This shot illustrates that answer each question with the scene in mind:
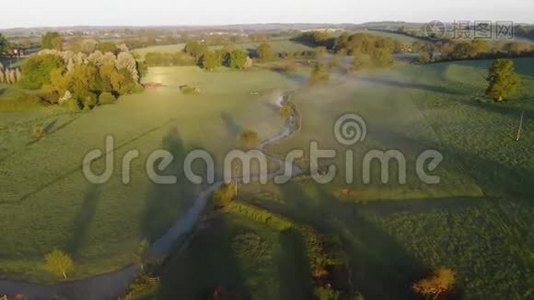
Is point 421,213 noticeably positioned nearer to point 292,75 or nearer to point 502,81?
point 502,81

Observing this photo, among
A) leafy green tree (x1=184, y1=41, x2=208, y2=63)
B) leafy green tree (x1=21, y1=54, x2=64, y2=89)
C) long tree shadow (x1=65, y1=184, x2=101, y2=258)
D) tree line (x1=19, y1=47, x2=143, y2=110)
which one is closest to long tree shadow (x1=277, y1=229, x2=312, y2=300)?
long tree shadow (x1=65, y1=184, x2=101, y2=258)

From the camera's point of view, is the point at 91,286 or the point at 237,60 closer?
the point at 91,286

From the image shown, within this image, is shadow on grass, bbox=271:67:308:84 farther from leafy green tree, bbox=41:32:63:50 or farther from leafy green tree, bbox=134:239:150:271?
leafy green tree, bbox=134:239:150:271

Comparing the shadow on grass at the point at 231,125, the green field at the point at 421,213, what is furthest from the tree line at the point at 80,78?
the green field at the point at 421,213

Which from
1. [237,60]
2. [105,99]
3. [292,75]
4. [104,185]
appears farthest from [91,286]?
[237,60]

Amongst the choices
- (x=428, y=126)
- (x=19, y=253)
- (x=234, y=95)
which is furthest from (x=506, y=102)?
(x=19, y=253)

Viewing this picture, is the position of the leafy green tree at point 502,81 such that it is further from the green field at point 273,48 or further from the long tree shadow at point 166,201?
the green field at point 273,48
